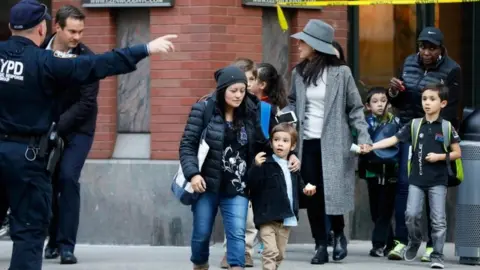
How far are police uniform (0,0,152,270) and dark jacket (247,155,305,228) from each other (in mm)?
1780

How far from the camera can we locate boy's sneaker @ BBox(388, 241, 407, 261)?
419 inches

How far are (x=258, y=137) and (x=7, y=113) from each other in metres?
1.99

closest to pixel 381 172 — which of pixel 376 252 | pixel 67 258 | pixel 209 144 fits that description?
pixel 376 252

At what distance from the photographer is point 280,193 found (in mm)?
8891

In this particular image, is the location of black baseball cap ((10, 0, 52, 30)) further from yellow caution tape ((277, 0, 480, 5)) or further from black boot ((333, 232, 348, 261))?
black boot ((333, 232, 348, 261))

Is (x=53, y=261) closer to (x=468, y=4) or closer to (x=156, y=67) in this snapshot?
(x=156, y=67)

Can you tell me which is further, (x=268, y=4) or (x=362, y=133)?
(x=268, y=4)

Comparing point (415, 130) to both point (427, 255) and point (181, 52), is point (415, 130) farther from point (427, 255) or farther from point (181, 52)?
point (181, 52)

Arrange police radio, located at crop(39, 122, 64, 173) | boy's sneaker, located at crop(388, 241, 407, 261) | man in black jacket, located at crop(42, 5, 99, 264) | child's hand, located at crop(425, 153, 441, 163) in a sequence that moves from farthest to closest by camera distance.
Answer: boy's sneaker, located at crop(388, 241, 407, 261), child's hand, located at crop(425, 153, 441, 163), man in black jacket, located at crop(42, 5, 99, 264), police radio, located at crop(39, 122, 64, 173)

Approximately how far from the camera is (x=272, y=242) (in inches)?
351

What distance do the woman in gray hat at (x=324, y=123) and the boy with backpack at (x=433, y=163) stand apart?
31cm

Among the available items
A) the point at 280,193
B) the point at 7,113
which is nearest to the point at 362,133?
the point at 280,193

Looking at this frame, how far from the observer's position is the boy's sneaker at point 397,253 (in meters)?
10.6

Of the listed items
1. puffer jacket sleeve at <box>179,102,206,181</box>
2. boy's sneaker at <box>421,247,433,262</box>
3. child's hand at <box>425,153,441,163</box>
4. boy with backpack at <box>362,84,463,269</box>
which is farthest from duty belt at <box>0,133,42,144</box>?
boy's sneaker at <box>421,247,433,262</box>
